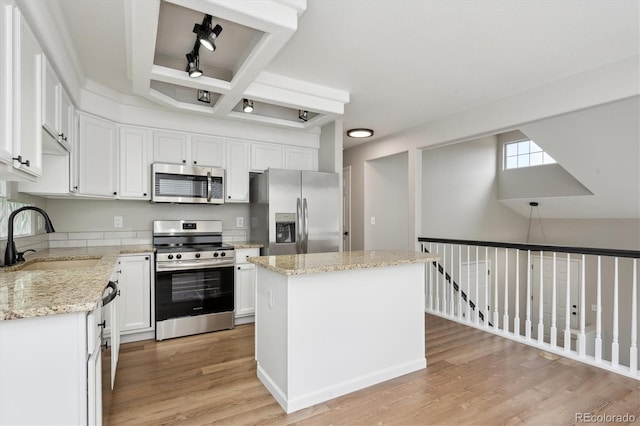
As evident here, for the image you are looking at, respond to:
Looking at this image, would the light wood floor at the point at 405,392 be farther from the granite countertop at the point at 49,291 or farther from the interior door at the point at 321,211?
the interior door at the point at 321,211

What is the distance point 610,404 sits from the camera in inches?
86.9

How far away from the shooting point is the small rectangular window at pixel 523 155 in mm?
5820

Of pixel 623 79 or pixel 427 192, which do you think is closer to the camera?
pixel 623 79

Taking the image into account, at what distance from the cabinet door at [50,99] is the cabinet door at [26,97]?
3.6 inches

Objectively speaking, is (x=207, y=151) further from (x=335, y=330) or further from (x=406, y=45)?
(x=335, y=330)

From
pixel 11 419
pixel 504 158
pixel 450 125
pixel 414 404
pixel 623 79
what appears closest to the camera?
pixel 11 419

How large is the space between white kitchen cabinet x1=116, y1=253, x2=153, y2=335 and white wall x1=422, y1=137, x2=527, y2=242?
163 inches

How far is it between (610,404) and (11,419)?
3249 millimetres

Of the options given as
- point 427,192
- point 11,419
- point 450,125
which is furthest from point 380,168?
point 11,419

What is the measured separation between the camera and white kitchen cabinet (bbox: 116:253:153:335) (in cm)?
322

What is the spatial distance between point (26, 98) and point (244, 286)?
103 inches

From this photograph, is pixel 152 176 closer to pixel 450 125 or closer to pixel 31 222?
pixel 31 222

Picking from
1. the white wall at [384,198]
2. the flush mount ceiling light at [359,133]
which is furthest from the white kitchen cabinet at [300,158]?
the white wall at [384,198]

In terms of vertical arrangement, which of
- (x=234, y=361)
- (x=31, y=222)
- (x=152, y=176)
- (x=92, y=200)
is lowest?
(x=234, y=361)
